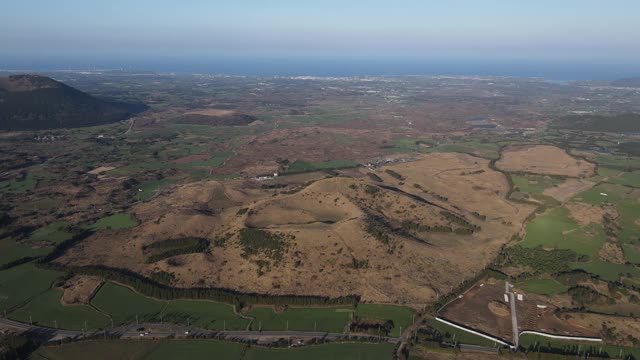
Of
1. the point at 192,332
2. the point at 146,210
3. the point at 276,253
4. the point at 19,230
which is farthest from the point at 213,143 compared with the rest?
the point at 192,332

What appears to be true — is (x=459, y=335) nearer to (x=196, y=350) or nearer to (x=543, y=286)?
(x=543, y=286)

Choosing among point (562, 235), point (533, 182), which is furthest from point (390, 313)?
point (533, 182)

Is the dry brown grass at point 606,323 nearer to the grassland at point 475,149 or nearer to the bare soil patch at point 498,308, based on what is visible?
the bare soil patch at point 498,308

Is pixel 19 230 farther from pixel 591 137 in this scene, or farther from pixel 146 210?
Result: pixel 591 137

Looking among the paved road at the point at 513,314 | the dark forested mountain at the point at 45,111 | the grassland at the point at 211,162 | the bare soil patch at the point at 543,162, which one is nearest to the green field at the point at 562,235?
the paved road at the point at 513,314

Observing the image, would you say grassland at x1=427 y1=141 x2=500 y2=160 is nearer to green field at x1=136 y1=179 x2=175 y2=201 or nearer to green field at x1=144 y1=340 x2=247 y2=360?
green field at x1=136 y1=179 x2=175 y2=201

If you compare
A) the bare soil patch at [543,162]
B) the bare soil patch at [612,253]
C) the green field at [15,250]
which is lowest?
the green field at [15,250]
